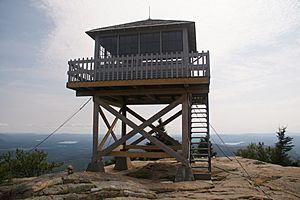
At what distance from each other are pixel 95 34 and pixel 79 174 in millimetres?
5709

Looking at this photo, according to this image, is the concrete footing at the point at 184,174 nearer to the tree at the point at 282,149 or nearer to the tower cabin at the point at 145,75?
the tower cabin at the point at 145,75

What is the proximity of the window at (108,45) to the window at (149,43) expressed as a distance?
1204 mm

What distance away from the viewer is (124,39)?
10.8 meters

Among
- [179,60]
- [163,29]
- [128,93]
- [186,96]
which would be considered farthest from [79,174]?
[163,29]

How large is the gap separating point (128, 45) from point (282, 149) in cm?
2458

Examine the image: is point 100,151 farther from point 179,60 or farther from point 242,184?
point 242,184

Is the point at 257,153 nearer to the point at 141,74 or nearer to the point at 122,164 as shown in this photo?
the point at 122,164

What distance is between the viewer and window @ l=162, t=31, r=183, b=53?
10.3 m

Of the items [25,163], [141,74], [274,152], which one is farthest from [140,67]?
[274,152]

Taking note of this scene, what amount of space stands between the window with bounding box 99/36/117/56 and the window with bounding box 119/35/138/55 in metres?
0.34

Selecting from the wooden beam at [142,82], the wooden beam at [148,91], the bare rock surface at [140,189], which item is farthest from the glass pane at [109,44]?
the bare rock surface at [140,189]

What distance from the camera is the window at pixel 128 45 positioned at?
1070 cm

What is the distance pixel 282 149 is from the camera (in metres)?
Result: 28.2

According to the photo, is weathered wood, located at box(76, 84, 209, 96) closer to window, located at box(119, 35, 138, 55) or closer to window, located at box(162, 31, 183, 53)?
window, located at box(119, 35, 138, 55)
